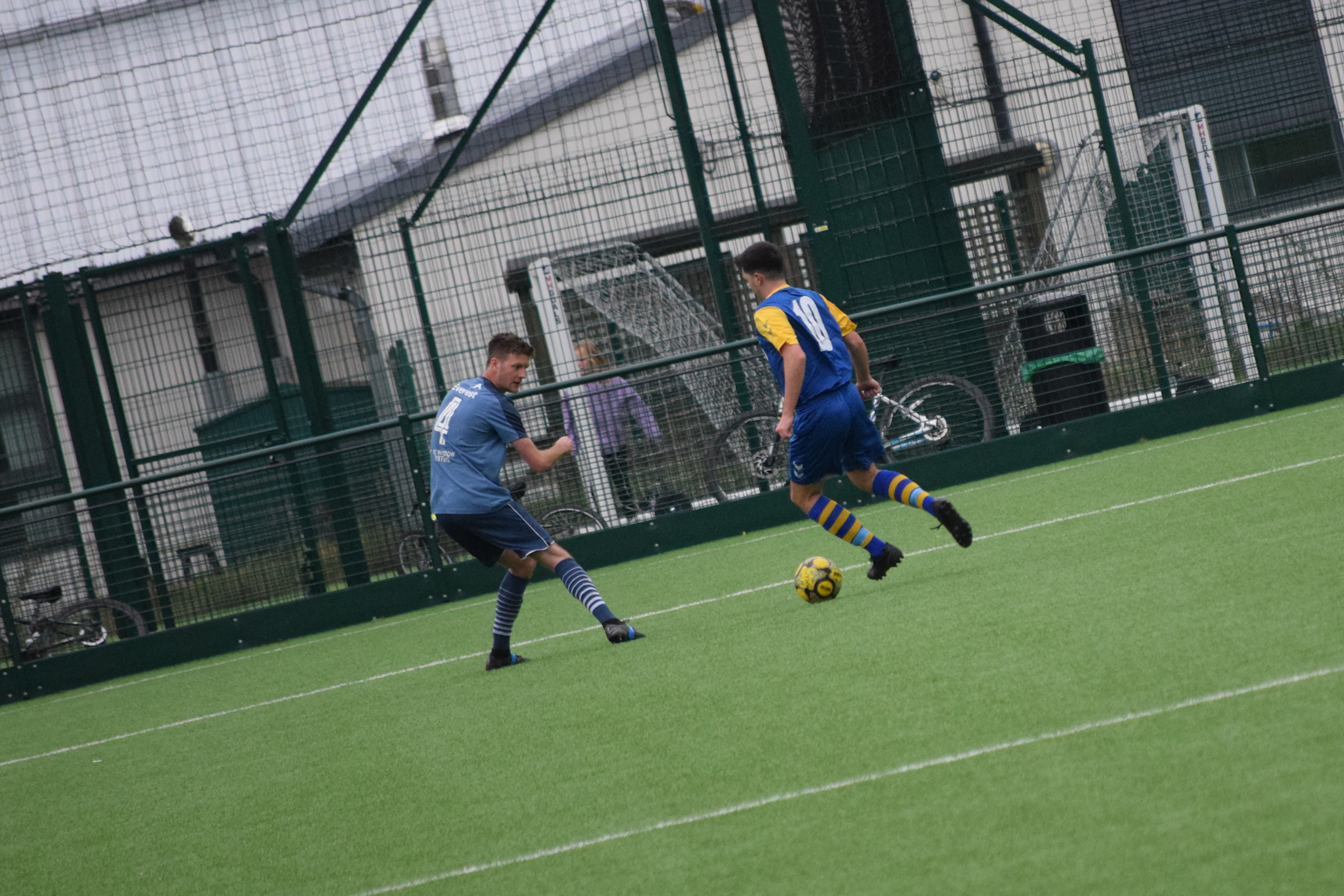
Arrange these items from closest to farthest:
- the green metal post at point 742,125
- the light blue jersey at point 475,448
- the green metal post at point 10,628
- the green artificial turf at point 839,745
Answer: the green artificial turf at point 839,745
the light blue jersey at point 475,448
the green metal post at point 10,628
the green metal post at point 742,125

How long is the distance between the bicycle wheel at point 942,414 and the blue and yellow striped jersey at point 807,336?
4.45m

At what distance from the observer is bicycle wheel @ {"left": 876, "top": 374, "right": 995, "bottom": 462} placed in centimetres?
1118

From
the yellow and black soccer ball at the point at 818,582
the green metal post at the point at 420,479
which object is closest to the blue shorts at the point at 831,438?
the yellow and black soccer ball at the point at 818,582

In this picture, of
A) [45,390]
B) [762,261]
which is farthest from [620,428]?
[45,390]

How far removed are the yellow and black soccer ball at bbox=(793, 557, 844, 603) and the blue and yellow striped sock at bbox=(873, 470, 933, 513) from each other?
0.51 meters

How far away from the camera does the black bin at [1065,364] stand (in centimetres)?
1109

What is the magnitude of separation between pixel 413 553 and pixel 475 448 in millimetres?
4215

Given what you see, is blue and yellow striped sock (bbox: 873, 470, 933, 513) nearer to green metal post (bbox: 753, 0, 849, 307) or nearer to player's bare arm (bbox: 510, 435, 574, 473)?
player's bare arm (bbox: 510, 435, 574, 473)

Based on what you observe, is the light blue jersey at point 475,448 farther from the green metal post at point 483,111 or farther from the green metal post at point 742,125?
the green metal post at point 742,125

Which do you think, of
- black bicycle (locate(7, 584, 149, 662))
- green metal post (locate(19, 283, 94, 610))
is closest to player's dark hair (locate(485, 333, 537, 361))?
black bicycle (locate(7, 584, 149, 662))

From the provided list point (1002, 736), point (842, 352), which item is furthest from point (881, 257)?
point (1002, 736)

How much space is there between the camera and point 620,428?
35.8ft

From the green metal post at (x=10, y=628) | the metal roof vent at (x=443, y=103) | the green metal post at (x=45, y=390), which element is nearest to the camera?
the green metal post at (x=10, y=628)

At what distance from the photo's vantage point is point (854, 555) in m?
8.20
